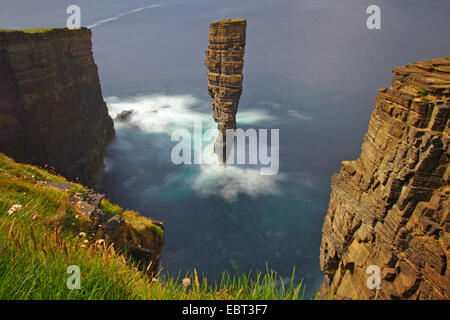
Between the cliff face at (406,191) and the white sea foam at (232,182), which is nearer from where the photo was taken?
the cliff face at (406,191)

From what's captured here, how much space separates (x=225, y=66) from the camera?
31.4 m

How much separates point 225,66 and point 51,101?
19420 mm

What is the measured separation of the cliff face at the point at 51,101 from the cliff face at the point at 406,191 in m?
27.3

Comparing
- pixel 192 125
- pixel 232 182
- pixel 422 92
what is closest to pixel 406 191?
pixel 422 92

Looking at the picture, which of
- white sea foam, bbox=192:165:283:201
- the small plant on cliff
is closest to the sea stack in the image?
white sea foam, bbox=192:165:283:201

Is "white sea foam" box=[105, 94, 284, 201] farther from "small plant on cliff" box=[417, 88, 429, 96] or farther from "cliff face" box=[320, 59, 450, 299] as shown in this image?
"small plant on cliff" box=[417, 88, 429, 96]

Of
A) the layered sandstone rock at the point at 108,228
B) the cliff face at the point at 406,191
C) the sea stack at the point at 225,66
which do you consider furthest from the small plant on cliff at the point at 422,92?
the sea stack at the point at 225,66

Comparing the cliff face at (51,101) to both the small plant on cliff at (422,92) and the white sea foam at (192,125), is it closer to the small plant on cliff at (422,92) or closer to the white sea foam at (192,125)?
the white sea foam at (192,125)

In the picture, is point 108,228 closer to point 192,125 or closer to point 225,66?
point 225,66

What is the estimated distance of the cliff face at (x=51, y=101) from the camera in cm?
2214

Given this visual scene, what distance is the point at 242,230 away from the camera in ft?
83.0

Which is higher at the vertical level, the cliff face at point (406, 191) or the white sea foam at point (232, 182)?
the cliff face at point (406, 191)

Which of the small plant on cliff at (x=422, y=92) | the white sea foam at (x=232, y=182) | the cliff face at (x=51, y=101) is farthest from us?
the white sea foam at (x=232, y=182)

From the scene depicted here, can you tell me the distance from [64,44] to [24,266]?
3159cm
